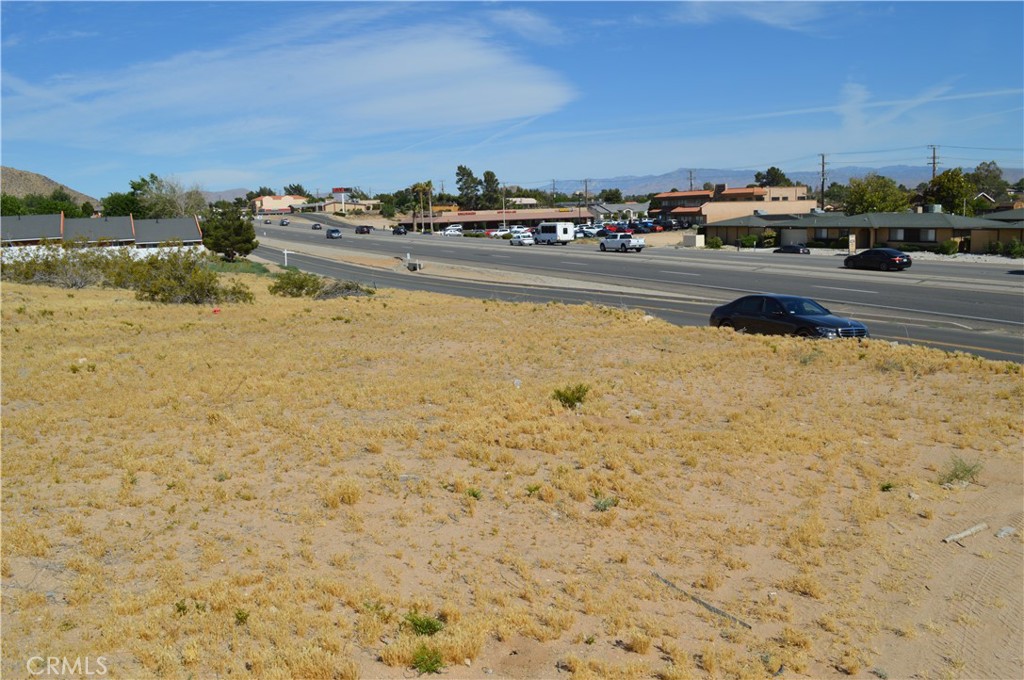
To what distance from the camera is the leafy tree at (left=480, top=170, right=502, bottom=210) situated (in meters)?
176

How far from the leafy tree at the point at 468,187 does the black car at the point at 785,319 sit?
156 metres

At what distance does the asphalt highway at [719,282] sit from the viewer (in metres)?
30.6

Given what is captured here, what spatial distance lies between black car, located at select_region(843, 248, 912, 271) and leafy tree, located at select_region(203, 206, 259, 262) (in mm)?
51655

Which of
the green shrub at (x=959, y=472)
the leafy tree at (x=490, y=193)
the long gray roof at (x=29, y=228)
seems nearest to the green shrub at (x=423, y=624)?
Answer: the green shrub at (x=959, y=472)

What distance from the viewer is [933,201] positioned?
101688mm

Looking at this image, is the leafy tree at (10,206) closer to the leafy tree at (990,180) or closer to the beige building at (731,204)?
the beige building at (731,204)

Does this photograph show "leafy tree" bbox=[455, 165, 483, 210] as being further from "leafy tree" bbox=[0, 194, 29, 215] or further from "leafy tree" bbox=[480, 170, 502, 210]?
"leafy tree" bbox=[0, 194, 29, 215]

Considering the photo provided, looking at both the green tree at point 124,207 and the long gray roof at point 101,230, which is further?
the green tree at point 124,207

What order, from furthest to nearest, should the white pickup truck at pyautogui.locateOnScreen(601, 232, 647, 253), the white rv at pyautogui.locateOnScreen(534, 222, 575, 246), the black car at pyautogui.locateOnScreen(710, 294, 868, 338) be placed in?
1. the white rv at pyautogui.locateOnScreen(534, 222, 575, 246)
2. the white pickup truck at pyautogui.locateOnScreen(601, 232, 647, 253)
3. the black car at pyautogui.locateOnScreen(710, 294, 868, 338)

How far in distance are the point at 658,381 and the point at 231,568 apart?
416 inches

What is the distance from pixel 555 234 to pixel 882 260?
40313 mm

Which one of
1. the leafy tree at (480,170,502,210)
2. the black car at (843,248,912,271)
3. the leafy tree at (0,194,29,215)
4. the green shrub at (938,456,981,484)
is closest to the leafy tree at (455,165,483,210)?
the leafy tree at (480,170,502,210)

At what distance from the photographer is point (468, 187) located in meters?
179

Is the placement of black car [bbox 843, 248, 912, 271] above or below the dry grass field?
above
